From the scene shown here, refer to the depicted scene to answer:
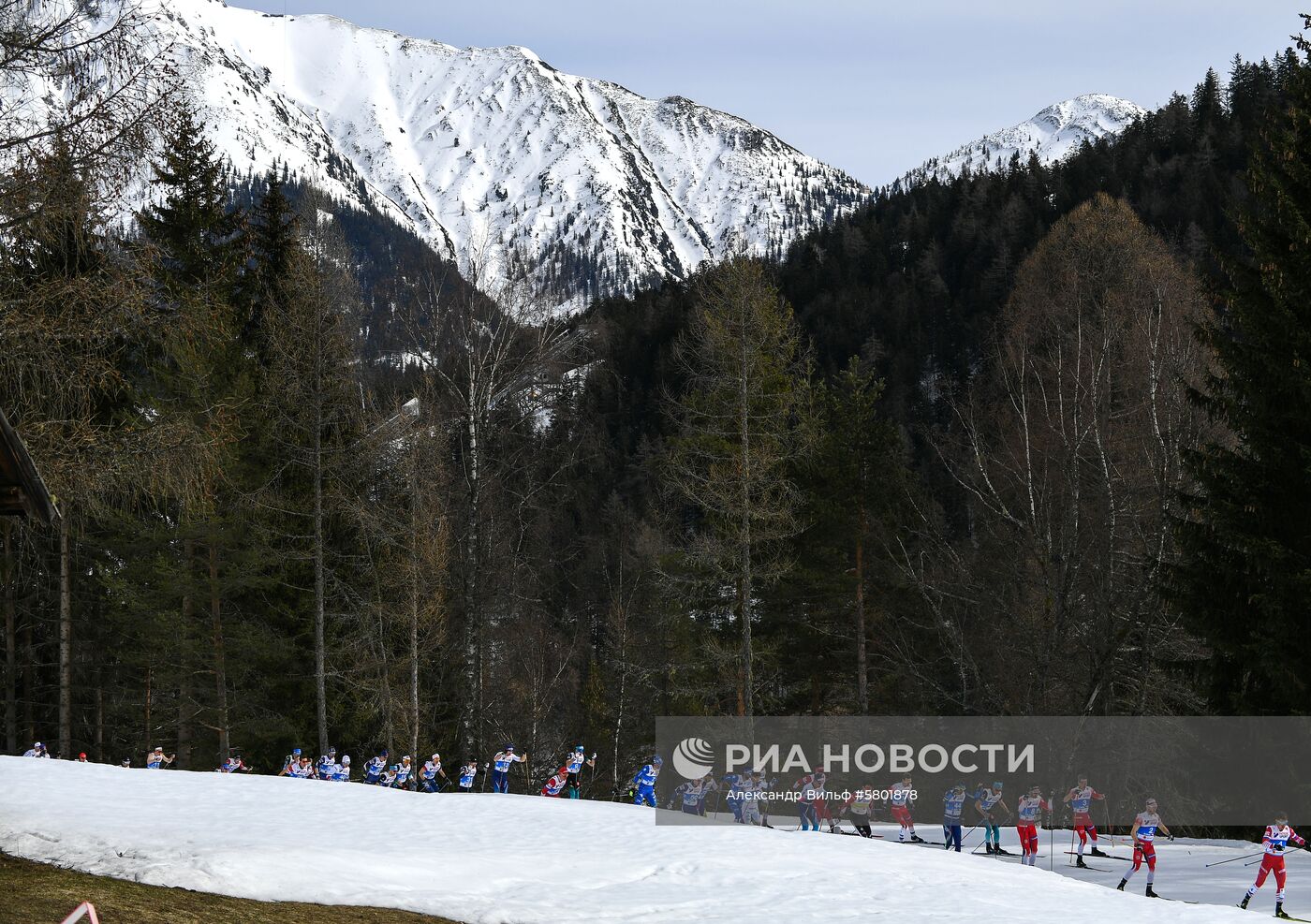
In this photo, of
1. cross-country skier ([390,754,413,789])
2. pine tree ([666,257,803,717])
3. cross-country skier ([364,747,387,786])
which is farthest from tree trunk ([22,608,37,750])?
pine tree ([666,257,803,717])

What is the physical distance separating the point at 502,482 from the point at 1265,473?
1707 cm

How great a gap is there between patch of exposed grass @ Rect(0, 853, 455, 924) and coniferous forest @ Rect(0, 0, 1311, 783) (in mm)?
3300

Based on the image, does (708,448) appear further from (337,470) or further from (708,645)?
(337,470)

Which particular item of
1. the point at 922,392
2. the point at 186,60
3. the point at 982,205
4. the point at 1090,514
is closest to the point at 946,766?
the point at 1090,514

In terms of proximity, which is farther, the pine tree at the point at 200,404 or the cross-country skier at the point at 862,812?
the pine tree at the point at 200,404

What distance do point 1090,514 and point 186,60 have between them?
25192 mm

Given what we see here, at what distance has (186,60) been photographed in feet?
35.6

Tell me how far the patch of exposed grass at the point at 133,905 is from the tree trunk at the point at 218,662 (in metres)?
16.0

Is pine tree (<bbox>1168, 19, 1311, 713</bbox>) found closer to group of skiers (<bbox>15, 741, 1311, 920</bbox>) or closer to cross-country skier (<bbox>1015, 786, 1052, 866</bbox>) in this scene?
group of skiers (<bbox>15, 741, 1311, 920</bbox>)

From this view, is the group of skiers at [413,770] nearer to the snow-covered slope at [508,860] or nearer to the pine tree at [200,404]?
the pine tree at [200,404]

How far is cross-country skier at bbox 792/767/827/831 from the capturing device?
74.8ft

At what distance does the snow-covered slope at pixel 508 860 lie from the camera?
11188mm

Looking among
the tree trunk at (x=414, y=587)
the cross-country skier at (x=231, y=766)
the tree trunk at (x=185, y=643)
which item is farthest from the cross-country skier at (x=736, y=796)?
the tree trunk at (x=185, y=643)

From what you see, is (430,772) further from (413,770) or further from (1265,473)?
(1265,473)
